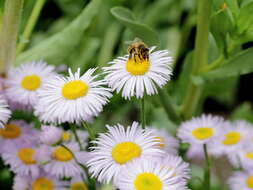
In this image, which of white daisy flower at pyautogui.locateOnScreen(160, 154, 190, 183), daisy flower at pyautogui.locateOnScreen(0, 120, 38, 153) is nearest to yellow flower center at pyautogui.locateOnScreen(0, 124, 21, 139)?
daisy flower at pyautogui.locateOnScreen(0, 120, 38, 153)

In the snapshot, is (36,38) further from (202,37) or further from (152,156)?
(152,156)

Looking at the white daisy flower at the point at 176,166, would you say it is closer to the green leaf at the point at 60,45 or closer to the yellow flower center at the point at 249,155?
the yellow flower center at the point at 249,155

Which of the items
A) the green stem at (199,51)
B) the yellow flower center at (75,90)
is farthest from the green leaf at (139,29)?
the yellow flower center at (75,90)

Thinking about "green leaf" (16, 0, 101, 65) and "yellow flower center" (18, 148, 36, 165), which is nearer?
"yellow flower center" (18, 148, 36, 165)

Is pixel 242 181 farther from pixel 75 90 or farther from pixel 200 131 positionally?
pixel 75 90

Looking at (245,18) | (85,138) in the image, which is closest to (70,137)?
(85,138)

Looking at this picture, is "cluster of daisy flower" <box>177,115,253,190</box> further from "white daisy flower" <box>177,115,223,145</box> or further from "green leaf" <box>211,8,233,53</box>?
"green leaf" <box>211,8,233,53</box>
